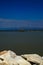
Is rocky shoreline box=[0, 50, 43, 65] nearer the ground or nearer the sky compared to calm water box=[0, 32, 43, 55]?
nearer the sky

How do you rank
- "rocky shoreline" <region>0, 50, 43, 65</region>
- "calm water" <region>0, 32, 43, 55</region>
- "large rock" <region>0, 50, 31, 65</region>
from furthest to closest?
"calm water" <region>0, 32, 43, 55</region> → "rocky shoreline" <region>0, 50, 43, 65</region> → "large rock" <region>0, 50, 31, 65</region>

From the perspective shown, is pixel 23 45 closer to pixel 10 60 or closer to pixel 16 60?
pixel 16 60

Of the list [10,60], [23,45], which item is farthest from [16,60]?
[23,45]

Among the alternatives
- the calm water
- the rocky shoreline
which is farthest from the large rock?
the calm water

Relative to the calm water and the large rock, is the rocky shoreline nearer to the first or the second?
the large rock

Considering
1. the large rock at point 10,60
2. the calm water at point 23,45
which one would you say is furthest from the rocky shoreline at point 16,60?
the calm water at point 23,45

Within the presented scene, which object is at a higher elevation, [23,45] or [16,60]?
[16,60]

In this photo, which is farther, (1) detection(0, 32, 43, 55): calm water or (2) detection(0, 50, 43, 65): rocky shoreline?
(1) detection(0, 32, 43, 55): calm water

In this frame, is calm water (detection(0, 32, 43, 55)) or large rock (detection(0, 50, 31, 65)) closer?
large rock (detection(0, 50, 31, 65))

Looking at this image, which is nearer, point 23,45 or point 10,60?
point 10,60

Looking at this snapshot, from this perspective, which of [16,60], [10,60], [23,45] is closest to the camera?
[10,60]

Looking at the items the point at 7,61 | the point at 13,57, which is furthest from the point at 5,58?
the point at 13,57

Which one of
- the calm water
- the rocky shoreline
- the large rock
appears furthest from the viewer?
the calm water

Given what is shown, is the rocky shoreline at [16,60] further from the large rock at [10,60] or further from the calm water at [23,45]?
the calm water at [23,45]
